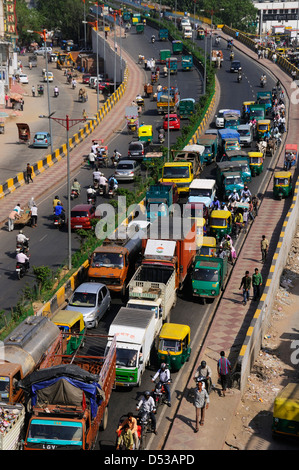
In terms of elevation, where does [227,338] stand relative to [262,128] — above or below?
below

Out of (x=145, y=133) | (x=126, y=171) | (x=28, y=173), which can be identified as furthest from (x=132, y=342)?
(x=145, y=133)

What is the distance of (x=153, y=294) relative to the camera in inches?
1254

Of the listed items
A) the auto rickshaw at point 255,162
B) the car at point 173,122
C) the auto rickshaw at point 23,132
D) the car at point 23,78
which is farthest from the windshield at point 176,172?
the car at point 23,78

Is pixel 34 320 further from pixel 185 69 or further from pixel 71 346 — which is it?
pixel 185 69

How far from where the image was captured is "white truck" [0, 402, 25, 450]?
21.9 meters

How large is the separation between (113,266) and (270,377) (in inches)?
357

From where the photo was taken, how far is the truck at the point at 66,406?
2178 centimetres

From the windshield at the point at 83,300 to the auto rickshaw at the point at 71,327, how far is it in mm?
1439

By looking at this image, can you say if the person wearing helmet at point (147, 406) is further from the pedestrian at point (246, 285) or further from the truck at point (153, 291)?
the pedestrian at point (246, 285)

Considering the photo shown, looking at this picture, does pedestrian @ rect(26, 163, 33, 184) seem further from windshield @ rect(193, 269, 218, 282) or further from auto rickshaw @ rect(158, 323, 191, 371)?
auto rickshaw @ rect(158, 323, 191, 371)

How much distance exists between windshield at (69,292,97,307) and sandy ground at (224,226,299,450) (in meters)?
7.26

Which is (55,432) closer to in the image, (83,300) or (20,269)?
(83,300)

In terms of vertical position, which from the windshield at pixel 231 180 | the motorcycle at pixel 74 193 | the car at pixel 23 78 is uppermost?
the windshield at pixel 231 180

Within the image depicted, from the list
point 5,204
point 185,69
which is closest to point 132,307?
point 5,204
